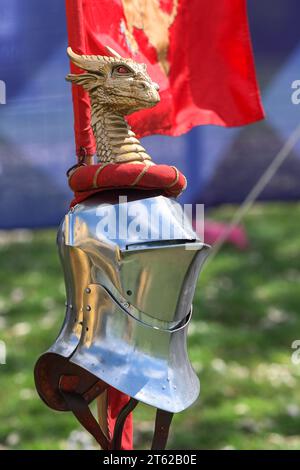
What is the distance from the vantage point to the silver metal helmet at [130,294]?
1899 mm

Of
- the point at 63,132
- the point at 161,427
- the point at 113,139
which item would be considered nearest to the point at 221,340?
the point at 63,132

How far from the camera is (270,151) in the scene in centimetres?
379

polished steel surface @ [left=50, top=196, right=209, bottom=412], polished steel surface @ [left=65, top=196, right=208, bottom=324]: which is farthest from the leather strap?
polished steel surface @ [left=65, top=196, right=208, bottom=324]

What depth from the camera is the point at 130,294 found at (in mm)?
1917

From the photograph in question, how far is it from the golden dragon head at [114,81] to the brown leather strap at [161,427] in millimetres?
662

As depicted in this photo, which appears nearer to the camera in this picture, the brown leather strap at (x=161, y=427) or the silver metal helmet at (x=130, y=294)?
the silver metal helmet at (x=130, y=294)

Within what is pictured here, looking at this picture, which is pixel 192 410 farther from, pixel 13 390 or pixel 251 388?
pixel 13 390

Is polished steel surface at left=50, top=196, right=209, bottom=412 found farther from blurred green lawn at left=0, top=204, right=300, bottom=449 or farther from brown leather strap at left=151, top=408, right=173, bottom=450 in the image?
blurred green lawn at left=0, top=204, right=300, bottom=449

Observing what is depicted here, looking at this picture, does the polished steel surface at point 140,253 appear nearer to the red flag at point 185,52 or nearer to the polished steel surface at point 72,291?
the polished steel surface at point 72,291

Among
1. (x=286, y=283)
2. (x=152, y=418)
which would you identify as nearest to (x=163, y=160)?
(x=152, y=418)

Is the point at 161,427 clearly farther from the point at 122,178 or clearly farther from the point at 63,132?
the point at 63,132

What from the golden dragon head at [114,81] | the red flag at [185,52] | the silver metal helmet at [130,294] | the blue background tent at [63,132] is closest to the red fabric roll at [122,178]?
the silver metal helmet at [130,294]

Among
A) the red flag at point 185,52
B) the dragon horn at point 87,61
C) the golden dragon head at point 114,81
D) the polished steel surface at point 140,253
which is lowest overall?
the polished steel surface at point 140,253

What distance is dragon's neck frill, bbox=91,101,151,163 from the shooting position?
6.64 ft
